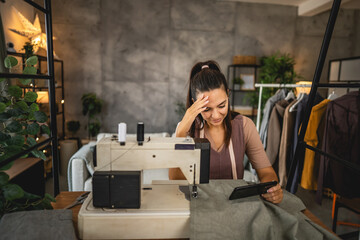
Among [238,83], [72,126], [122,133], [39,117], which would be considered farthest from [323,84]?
[72,126]

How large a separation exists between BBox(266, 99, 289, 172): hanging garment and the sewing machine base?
2101mm

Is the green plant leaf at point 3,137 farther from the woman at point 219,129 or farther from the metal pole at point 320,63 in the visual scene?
the metal pole at point 320,63

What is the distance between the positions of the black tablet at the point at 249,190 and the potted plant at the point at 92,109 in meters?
3.89

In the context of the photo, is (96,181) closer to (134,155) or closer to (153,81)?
(134,155)

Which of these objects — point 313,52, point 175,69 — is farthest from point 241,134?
→ point 313,52

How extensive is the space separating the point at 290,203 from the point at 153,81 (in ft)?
13.3

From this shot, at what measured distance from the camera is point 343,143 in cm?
198

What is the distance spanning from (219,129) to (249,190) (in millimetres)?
637

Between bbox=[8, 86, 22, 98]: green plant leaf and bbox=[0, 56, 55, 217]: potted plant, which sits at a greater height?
bbox=[8, 86, 22, 98]: green plant leaf

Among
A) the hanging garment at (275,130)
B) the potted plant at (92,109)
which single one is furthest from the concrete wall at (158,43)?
the hanging garment at (275,130)

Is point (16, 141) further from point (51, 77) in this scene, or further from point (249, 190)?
point (249, 190)

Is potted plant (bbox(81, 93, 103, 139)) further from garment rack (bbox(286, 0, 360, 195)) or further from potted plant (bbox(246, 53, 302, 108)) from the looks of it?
garment rack (bbox(286, 0, 360, 195))

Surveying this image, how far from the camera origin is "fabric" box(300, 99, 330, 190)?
2.27 metres

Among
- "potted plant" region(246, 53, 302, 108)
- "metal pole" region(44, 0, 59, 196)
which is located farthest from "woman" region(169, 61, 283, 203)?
"potted plant" region(246, 53, 302, 108)
